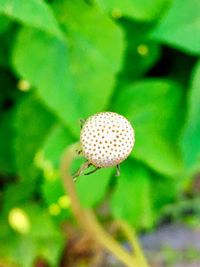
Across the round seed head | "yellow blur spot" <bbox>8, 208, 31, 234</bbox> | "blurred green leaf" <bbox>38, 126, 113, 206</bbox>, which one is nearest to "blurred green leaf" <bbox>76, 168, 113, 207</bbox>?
"blurred green leaf" <bbox>38, 126, 113, 206</bbox>

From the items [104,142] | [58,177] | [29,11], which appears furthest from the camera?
[58,177]

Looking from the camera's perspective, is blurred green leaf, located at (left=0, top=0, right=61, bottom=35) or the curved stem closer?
blurred green leaf, located at (left=0, top=0, right=61, bottom=35)

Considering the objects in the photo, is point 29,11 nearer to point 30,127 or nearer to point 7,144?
point 30,127

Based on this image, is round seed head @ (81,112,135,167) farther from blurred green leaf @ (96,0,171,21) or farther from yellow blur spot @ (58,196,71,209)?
yellow blur spot @ (58,196,71,209)

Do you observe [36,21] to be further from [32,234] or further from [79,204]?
[32,234]

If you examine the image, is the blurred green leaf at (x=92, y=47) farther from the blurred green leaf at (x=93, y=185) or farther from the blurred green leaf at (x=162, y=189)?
the blurred green leaf at (x=162, y=189)

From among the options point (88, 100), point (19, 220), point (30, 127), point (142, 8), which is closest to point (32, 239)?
point (19, 220)
